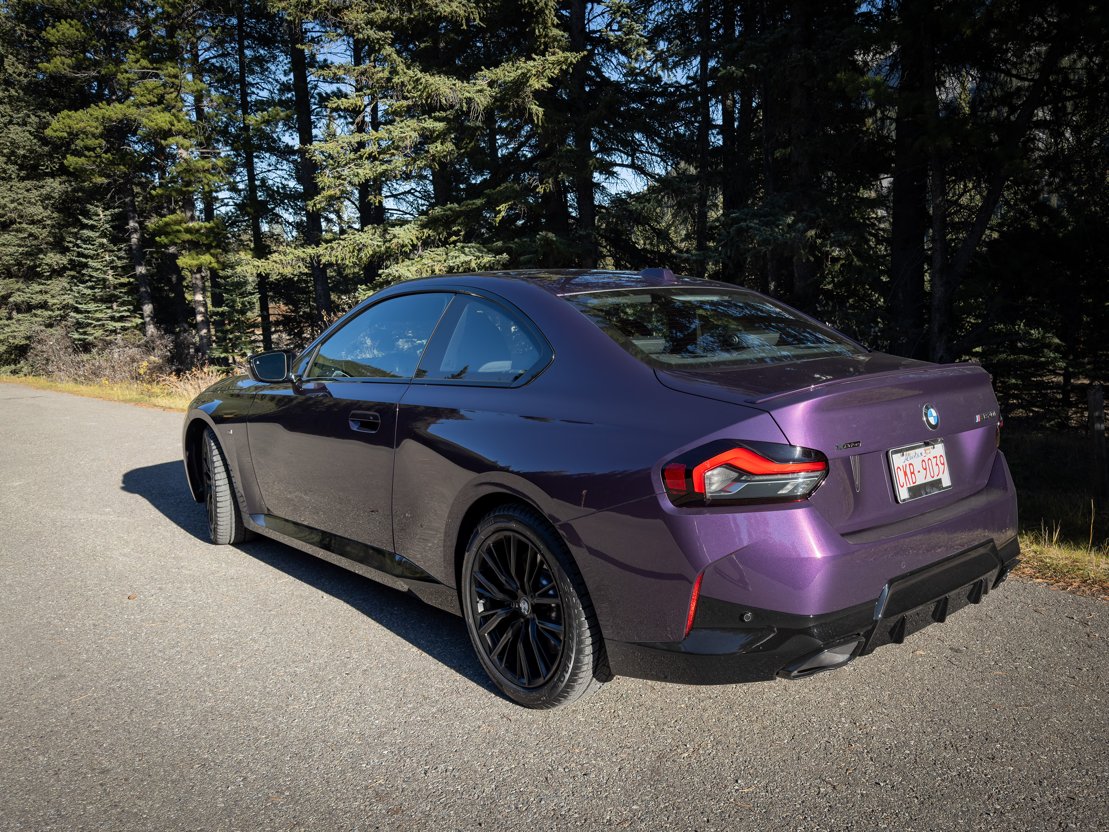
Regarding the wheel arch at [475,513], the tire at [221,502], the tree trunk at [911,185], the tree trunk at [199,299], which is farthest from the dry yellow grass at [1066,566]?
the tree trunk at [199,299]

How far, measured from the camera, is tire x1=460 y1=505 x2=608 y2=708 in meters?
2.72

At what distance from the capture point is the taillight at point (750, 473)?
2309 millimetres

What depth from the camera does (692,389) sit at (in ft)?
8.24

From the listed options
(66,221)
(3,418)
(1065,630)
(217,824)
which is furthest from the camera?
(66,221)

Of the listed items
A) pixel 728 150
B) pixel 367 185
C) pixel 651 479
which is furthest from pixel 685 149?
pixel 651 479

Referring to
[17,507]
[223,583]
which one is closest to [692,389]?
[223,583]

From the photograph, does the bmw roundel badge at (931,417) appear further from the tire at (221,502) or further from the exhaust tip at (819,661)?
the tire at (221,502)

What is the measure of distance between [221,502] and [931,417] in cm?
426

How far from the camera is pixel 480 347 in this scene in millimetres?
3340

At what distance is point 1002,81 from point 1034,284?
3866 millimetres

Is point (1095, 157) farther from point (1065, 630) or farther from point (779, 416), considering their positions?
point (779, 416)

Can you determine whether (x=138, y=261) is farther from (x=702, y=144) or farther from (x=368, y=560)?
(x=368, y=560)

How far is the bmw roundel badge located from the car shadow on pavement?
1936mm

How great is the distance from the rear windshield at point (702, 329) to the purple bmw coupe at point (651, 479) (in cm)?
1
